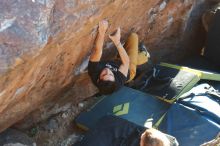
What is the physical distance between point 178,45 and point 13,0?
436 cm

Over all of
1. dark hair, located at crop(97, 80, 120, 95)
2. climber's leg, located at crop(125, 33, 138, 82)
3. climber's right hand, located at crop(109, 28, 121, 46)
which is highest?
climber's right hand, located at crop(109, 28, 121, 46)

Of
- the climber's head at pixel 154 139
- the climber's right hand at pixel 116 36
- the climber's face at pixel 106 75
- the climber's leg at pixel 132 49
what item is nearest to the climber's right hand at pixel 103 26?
the climber's right hand at pixel 116 36

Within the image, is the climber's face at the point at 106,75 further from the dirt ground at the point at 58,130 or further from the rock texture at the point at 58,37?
the dirt ground at the point at 58,130

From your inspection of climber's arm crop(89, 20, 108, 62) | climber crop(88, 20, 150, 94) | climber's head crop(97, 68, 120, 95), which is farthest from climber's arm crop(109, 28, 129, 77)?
climber's arm crop(89, 20, 108, 62)

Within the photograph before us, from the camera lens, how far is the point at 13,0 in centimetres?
427

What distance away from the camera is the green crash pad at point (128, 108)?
6.34 metres

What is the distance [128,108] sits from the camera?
6512 mm

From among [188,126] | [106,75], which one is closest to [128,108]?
[106,75]

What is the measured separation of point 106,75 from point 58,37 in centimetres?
147

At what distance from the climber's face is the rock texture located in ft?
0.89

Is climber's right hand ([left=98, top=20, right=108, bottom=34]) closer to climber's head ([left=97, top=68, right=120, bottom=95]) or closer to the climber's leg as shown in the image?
climber's head ([left=97, top=68, right=120, bottom=95])

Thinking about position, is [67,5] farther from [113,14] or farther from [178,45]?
[178,45]

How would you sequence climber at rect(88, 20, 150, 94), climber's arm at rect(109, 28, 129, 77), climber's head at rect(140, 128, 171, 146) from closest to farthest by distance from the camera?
climber's head at rect(140, 128, 171, 146) < climber at rect(88, 20, 150, 94) < climber's arm at rect(109, 28, 129, 77)

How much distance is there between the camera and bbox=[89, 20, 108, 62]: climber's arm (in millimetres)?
5363
